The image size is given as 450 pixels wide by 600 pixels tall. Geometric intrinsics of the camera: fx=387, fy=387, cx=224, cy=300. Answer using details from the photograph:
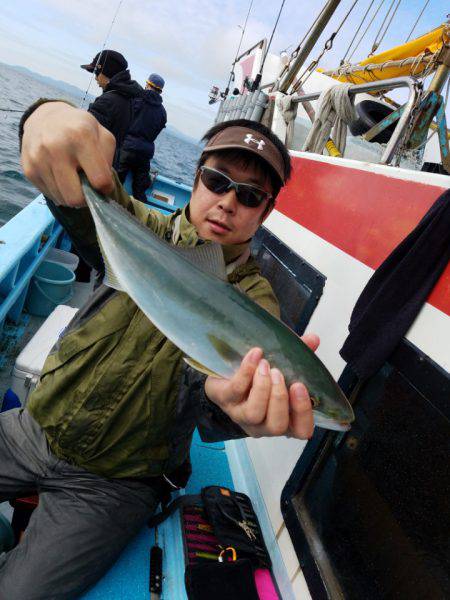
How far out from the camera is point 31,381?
3330 mm

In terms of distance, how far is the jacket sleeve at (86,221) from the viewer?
1.98 meters

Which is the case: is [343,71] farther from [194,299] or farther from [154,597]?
[154,597]

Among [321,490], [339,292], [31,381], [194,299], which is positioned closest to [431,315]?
[339,292]

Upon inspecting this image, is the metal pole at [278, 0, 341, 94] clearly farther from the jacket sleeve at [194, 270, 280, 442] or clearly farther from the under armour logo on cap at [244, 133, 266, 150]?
the jacket sleeve at [194, 270, 280, 442]

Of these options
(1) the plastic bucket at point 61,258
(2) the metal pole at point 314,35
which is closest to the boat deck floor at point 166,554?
(1) the plastic bucket at point 61,258

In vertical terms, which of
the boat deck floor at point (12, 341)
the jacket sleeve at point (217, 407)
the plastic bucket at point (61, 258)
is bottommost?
the boat deck floor at point (12, 341)

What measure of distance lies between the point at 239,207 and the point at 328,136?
210 centimetres

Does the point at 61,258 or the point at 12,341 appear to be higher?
the point at 61,258

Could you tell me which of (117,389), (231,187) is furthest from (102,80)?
(117,389)

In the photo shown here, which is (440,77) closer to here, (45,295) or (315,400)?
(315,400)

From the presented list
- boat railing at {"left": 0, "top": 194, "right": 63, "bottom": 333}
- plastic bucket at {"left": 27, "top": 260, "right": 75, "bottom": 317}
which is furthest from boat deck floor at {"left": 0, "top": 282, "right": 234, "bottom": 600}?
plastic bucket at {"left": 27, "top": 260, "right": 75, "bottom": 317}

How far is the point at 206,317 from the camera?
1521mm

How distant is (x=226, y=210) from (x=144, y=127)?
7.92m

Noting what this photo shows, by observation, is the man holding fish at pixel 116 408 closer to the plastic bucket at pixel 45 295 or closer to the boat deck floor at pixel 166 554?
the boat deck floor at pixel 166 554
